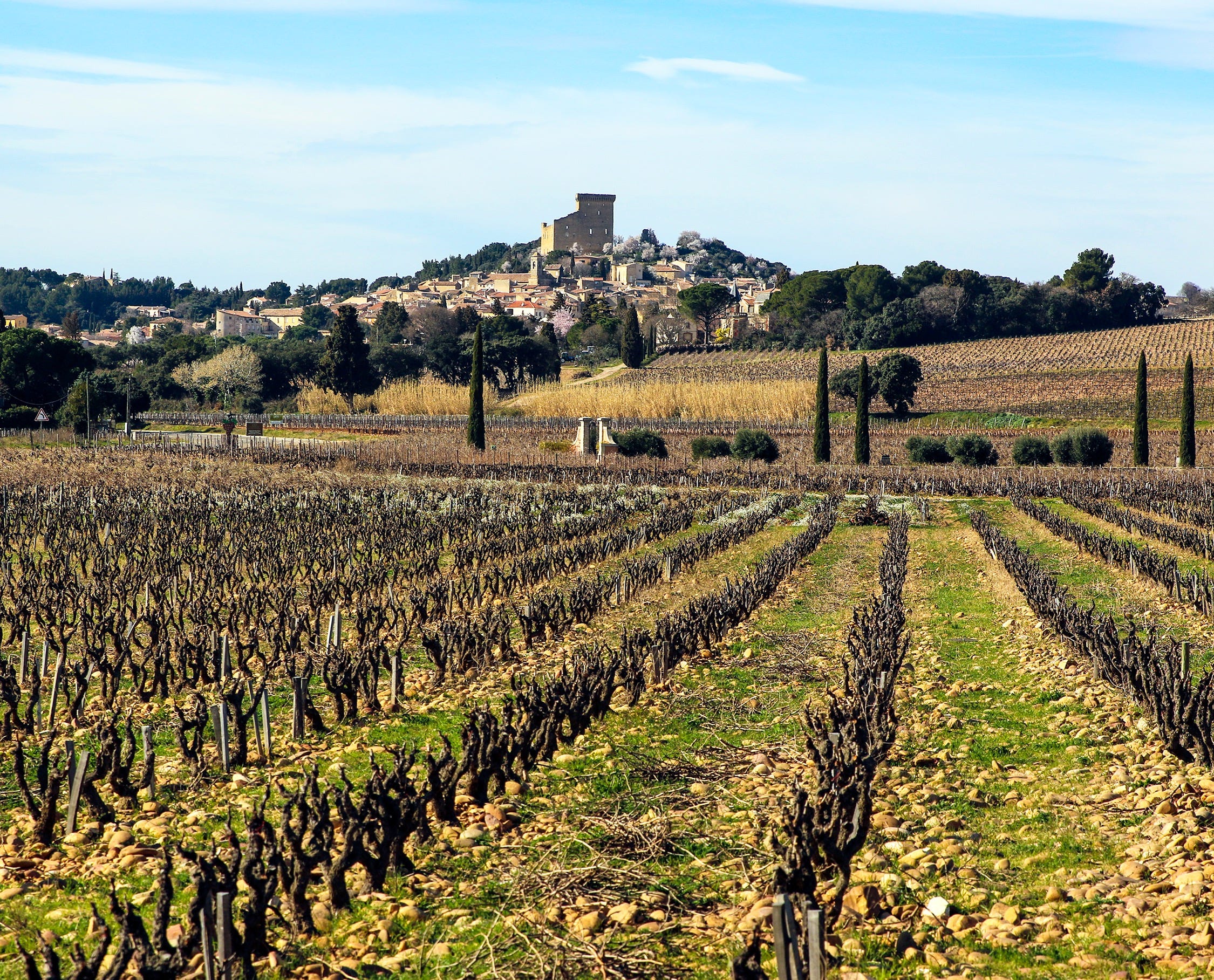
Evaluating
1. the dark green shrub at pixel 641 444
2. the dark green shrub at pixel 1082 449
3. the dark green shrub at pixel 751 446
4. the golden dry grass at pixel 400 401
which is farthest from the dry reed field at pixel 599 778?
the golden dry grass at pixel 400 401

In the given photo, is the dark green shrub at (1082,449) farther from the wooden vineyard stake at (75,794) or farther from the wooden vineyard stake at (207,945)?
the wooden vineyard stake at (207,945)

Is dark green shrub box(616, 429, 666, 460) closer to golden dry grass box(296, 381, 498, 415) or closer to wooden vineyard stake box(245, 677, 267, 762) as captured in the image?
golden dry grass box(296, 381, 498, 415)

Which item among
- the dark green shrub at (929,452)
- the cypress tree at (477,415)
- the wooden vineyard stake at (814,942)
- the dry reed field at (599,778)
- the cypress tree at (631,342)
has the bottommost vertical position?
the dry reed field at (599,778)

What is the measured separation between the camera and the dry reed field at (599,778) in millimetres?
5176

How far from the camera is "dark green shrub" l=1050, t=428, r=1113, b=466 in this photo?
40312 mm

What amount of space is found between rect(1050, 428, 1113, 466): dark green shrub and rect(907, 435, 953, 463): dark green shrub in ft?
12.2

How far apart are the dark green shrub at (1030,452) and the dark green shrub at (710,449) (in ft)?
33.7

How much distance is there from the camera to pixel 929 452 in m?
40.9

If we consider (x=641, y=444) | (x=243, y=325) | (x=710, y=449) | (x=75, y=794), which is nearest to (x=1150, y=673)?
(x=75, y=794)

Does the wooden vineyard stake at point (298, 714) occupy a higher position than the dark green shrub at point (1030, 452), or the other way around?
the dark green shrub at point (1030, 452)

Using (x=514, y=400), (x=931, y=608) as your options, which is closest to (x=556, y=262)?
(x=514, y=400)

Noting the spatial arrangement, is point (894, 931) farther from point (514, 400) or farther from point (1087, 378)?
point (1087, 378)

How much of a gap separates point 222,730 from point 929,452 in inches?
1428

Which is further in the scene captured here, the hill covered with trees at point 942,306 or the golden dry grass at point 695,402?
the hill covered with trees at point 942,306
